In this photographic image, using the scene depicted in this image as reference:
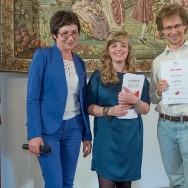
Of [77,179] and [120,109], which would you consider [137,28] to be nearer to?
[120,109]

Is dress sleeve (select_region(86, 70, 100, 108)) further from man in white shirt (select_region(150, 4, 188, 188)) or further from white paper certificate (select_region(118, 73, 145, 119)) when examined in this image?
man in white shirt (select_region(150, 4, 188, 188))

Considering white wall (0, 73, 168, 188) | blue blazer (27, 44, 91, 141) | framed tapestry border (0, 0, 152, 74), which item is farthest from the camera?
white wall (0, 73, 168, 188)

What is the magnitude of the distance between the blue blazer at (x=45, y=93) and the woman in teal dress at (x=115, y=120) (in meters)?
0.22

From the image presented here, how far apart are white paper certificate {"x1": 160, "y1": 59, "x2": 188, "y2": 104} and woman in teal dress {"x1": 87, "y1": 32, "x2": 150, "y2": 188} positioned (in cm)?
15

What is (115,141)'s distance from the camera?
1.93m

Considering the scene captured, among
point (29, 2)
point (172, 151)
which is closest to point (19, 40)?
point (29, 2)

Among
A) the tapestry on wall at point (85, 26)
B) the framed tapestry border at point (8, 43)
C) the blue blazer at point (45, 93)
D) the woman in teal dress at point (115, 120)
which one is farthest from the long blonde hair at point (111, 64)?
the framed tapestry border at point (8, 43)

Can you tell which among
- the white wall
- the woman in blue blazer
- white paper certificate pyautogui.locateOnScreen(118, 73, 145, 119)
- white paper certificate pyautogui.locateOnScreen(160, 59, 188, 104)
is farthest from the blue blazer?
the white wall

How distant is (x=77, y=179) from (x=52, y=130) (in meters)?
1.18

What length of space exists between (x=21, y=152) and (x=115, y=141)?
1153mm

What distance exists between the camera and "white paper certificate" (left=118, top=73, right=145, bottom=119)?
1879mm

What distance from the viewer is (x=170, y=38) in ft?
6.37

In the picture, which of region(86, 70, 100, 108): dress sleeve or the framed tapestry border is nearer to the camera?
region(86, 70, 100, 108): dress sleeve

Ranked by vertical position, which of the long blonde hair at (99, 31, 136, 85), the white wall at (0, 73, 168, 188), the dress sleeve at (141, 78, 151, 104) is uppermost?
the long blonde hair at (99, 31, 136, 85)
